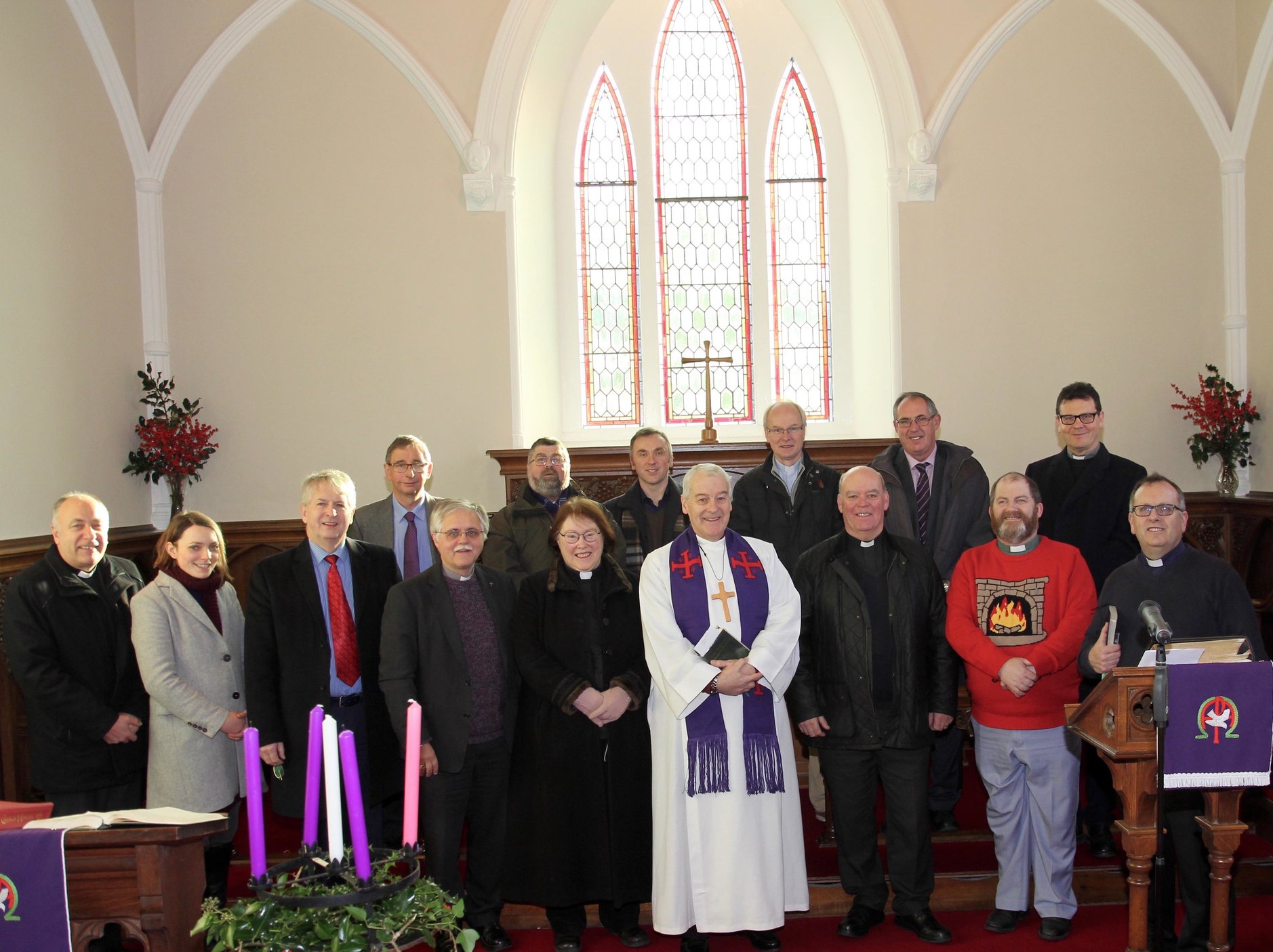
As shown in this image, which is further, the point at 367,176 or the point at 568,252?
the point at 568,252

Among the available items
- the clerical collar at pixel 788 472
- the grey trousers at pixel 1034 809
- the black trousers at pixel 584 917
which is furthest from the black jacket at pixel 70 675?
the grey trousers at pixel 1034 809

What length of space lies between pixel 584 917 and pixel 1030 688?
1.79 m

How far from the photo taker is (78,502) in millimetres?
3887

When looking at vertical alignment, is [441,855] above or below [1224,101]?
below

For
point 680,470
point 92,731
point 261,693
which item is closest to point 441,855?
point 261,693

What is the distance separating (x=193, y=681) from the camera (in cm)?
380

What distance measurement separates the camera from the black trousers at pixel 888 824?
3822 millimetres

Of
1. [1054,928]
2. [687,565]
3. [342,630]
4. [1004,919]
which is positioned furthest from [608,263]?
[1054,928]

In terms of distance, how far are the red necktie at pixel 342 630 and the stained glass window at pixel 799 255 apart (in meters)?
4.80

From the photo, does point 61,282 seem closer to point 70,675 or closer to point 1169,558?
point 70,675

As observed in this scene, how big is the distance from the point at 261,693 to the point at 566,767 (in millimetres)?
1100

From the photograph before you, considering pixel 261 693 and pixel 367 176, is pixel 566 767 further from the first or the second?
pixel 367 176

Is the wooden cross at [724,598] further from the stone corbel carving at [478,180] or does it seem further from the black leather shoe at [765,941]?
the stone corbel carving at [478,180]

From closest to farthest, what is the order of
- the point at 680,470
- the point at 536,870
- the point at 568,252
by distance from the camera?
the point at 536,870
the point at 680,470
the point at 568,252
